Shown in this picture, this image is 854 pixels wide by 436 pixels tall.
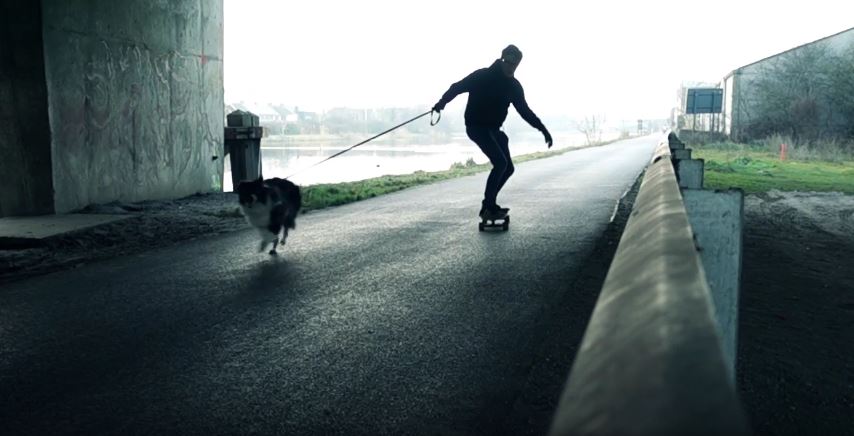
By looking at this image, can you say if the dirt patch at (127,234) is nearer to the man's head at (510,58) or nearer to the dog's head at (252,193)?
the dog's head at (252,193)

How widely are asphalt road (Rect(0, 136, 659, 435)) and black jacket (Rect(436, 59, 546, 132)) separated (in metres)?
1.61

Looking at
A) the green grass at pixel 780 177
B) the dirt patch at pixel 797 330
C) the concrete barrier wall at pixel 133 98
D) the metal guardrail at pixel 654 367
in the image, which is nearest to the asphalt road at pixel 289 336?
the dirt patch at pixel 797 330

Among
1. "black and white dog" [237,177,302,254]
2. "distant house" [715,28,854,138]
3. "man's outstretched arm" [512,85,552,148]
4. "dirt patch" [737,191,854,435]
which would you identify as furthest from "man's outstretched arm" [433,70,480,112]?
"distant house" [715,28,854,138]

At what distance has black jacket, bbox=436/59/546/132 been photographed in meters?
8.55

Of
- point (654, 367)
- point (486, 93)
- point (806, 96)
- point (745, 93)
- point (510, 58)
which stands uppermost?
point (745, 93)

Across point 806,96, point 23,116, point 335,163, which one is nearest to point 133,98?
point 23,116

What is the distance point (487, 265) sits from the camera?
6641mm

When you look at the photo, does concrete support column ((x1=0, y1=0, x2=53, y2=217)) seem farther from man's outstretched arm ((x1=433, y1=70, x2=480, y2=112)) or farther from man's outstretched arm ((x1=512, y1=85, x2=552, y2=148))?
man's outstretched arm ((x1=512, y1=85, x2=552, y2=148))

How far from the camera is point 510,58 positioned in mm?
8469

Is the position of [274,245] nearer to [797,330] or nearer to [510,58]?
[510,58]

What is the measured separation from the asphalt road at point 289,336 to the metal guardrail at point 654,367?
1.98 metres

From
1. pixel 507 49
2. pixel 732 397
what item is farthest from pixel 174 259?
pixel 732 397

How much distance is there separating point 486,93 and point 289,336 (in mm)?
4951

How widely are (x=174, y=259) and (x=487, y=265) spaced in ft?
10.4
